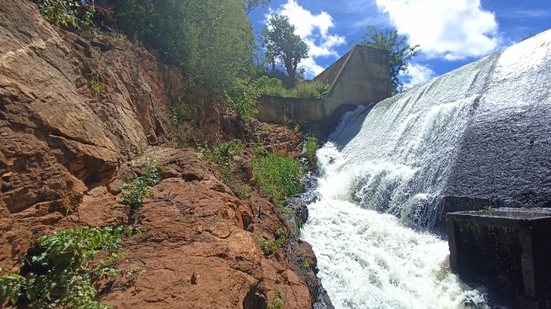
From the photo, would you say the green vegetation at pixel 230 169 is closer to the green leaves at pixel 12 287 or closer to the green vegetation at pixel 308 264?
the green vegetation at pixel 308 264

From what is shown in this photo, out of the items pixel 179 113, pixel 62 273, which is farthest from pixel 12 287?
pixel 179 113

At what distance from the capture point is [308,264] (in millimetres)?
5938

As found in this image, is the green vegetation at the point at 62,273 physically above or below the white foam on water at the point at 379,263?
above

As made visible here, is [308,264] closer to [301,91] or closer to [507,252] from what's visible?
[507,252]

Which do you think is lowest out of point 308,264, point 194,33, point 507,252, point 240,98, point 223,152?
point 308,264

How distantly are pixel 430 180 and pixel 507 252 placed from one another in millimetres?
A: 3426

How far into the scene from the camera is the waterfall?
20.5 feet

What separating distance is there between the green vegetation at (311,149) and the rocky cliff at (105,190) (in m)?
9.37

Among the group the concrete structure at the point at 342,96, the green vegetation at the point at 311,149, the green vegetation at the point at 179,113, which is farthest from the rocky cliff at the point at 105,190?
the concrete structure at the point at 342,96

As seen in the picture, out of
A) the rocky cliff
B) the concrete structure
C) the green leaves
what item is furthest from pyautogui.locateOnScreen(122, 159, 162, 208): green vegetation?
the concrete structure

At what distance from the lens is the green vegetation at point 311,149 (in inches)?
569

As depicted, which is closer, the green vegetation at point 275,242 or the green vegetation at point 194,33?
the green vegetation at point 275,242

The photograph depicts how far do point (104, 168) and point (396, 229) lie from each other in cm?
655

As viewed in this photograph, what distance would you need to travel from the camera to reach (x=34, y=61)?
10.9ft
